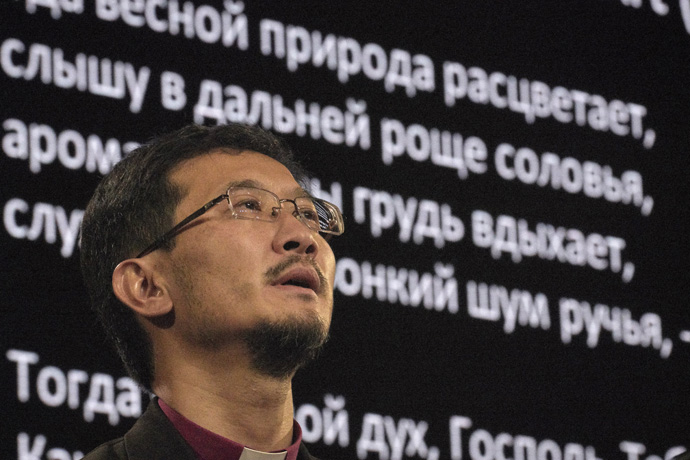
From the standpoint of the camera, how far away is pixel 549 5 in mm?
4215

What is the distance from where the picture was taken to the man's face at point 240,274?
7.24 ft

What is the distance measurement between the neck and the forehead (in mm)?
312

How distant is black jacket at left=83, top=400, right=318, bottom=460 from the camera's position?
2137mm

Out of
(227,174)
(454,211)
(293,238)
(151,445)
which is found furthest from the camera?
(454,211)

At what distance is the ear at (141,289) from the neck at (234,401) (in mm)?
110

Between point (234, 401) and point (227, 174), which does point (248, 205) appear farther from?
point (234, 401)

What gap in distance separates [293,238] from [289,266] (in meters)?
0.06

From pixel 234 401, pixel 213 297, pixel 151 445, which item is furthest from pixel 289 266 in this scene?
pixel 151 445

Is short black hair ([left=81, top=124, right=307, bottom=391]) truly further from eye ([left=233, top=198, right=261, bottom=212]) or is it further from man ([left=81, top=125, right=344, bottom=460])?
eye ([left=233, top=198, right=261, bottom=212])

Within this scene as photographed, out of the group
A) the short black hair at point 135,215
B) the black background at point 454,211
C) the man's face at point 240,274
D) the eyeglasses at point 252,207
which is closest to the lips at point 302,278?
the man's face at point 240,274

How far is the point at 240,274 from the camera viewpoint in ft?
7.29

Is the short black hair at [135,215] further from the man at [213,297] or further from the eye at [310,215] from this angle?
the eye at [310,215]

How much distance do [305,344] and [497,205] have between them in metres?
1.72

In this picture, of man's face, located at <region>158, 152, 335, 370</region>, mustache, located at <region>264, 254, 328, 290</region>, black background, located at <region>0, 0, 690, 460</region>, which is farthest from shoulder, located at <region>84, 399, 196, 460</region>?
black background, located at <region>0, 0, 690, 460</region>
